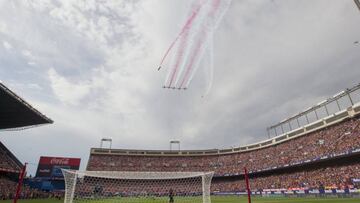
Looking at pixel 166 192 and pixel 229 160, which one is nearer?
pixel 166 192

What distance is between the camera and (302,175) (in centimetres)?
5291

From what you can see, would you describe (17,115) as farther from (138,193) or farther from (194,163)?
(194,163)

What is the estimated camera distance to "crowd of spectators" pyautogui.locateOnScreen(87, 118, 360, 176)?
4838 cm

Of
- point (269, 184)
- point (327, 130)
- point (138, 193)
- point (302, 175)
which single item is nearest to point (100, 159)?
point (138, 193)

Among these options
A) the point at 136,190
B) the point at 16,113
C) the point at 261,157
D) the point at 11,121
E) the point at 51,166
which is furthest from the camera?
the point at 261,157

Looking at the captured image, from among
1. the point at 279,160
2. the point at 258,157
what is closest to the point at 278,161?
the point at 279,160

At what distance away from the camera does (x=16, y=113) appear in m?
48.8

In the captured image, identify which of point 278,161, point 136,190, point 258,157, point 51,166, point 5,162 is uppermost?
point 258,157

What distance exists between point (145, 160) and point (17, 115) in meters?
51.3

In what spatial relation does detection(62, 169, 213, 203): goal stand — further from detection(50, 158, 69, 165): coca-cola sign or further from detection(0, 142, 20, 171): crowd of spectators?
detection(50, 158, 69, 165): coca-cola sign

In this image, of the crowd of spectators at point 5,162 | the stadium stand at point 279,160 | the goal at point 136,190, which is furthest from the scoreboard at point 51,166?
the goal at point 136,190

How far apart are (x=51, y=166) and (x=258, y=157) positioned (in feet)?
213

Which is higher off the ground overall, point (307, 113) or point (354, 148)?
point (307, 113)

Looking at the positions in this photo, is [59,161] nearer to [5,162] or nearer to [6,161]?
[6,161]
